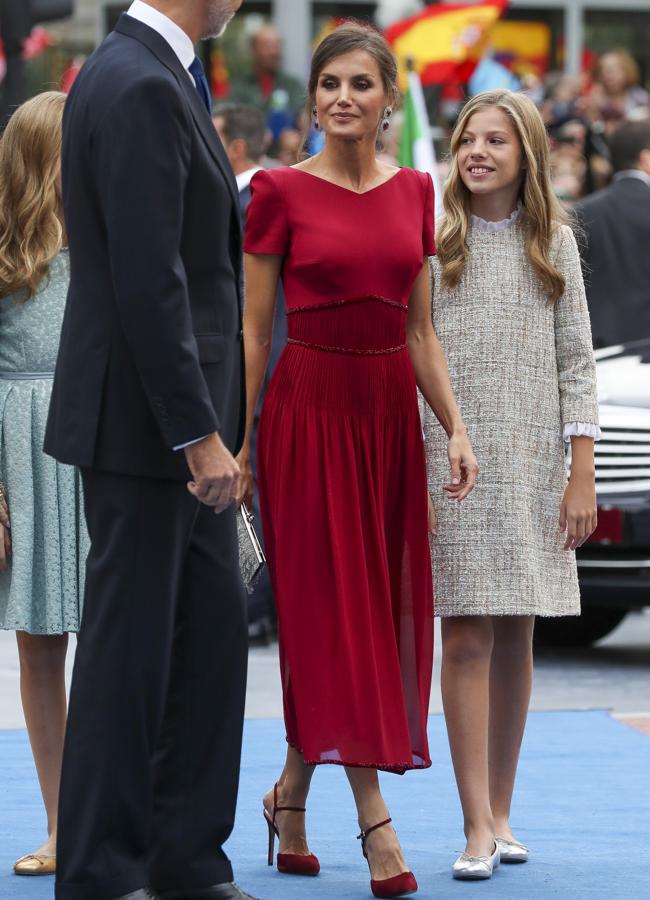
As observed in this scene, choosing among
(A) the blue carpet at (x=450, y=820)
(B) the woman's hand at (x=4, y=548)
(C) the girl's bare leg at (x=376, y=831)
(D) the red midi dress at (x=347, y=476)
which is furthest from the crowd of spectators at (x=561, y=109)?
(C) the girl's bare leg at (x=376, y=831)

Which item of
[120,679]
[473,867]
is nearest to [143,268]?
[120,679]

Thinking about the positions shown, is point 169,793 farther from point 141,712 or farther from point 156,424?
point 156,424

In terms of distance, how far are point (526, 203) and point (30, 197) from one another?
128 cm

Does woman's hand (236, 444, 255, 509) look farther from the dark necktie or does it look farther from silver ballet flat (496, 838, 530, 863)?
silver ballet flat (496, 838, 530, 863)

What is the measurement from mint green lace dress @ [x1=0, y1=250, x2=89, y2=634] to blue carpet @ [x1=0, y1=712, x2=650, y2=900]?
67 centimetres

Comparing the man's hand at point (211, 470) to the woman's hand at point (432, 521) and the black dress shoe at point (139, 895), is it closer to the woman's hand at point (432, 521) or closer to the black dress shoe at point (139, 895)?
the black dress shoe at point (139, 895)

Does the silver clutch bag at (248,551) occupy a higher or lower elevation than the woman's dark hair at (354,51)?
lower

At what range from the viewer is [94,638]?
13.3ft

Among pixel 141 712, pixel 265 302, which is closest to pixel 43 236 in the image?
pixel 265 302

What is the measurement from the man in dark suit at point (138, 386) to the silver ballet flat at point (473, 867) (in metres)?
0.87

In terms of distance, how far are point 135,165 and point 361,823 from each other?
5.88 ft

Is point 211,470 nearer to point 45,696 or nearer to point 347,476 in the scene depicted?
point 347,476

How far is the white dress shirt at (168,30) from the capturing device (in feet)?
13.3

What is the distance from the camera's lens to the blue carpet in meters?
4.78
